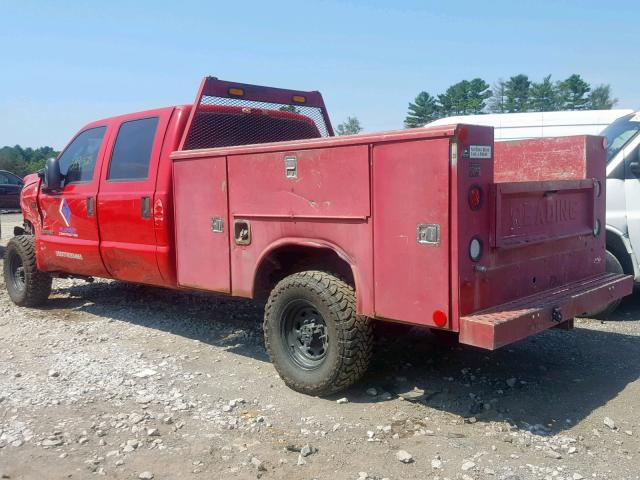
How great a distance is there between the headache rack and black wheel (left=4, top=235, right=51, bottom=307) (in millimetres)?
3051

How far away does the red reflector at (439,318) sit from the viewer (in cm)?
386

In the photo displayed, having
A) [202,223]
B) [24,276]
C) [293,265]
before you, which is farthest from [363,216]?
[24,276]

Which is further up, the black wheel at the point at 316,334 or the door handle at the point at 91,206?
the door handle at the point at 91,206

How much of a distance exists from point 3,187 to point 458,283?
875 inches

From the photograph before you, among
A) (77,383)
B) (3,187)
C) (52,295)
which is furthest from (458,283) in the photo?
(3,187)

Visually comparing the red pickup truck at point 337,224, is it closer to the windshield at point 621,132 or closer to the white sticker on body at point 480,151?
the white sticker on body at point 480,151

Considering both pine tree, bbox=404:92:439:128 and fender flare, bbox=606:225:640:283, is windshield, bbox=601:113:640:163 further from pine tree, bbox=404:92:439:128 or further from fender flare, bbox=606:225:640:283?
pine tree, bbox=404:92:439:128

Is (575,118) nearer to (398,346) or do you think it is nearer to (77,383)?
(398,346)

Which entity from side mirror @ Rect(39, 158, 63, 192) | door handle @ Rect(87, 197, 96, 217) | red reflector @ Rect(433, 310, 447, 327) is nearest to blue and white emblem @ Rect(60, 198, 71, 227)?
side mirror @ Rect(39, 158, 63, 192)

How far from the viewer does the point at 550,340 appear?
596 centimetres

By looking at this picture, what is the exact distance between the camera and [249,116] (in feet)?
21.4

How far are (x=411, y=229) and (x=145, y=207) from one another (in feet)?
9.43

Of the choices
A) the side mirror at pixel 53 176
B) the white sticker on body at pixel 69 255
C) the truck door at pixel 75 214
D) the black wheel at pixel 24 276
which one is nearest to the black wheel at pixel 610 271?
the truck door at pixel 75 214

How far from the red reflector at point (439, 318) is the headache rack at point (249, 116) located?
2913mm
